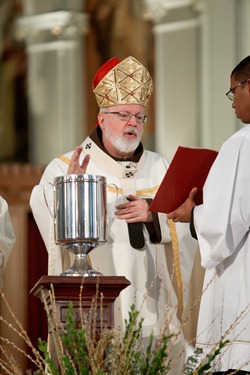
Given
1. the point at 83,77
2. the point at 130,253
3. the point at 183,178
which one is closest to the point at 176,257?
the point at 130,253

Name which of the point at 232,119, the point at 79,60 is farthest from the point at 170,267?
the point at 79,60

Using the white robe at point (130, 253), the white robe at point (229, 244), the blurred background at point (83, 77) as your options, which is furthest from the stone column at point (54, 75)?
the white robe at point (229, 244)

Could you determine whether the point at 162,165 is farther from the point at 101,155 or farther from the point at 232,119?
the point at 232,119

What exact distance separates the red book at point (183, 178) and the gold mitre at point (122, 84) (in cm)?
99

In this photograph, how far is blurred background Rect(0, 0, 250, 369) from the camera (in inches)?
451

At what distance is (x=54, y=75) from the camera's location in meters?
12.3

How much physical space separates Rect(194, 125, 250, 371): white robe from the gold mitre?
134 cm

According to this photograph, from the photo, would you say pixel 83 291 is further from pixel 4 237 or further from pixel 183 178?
pixel 4 237

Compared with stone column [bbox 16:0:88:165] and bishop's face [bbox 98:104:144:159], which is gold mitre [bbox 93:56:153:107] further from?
stone column [bbox 16:0:88:165]

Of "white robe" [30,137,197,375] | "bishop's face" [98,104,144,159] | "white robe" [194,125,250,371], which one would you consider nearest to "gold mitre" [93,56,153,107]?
"bishop's face" [98,104,144,159]

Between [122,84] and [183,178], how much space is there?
114cm

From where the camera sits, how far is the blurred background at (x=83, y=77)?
11.4 meters

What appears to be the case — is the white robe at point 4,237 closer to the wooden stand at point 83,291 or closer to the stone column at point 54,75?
the wooden stand at point 83,291

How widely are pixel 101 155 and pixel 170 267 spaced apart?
0.78m
